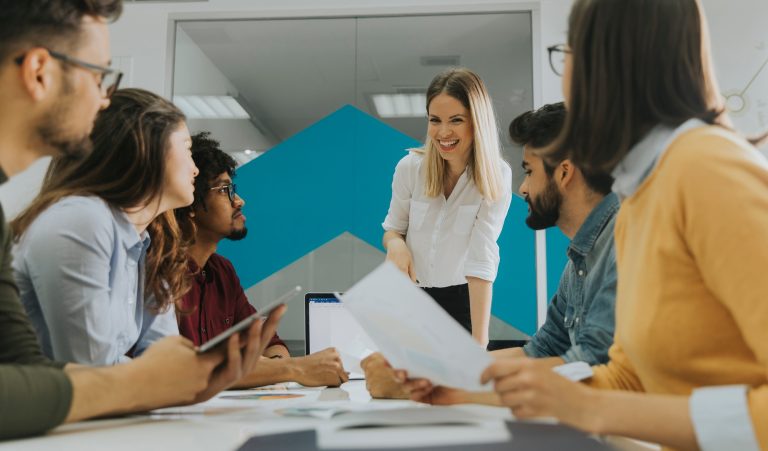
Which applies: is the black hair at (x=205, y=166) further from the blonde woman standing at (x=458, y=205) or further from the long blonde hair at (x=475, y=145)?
the long blonde hair at (x=475, y=145)

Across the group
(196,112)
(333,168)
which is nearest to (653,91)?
(333,168)

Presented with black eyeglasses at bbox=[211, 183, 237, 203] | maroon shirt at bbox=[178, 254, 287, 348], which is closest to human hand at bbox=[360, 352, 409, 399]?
maroon shirt at bbox=[178, 254, 287, 348]

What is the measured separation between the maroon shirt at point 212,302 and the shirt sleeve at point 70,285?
0.94 m

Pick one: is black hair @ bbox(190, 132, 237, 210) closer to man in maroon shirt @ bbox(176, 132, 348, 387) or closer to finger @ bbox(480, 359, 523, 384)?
man in maroon shirt @ bbox(176, 132, 348, 387)

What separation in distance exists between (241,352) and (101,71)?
56 cm

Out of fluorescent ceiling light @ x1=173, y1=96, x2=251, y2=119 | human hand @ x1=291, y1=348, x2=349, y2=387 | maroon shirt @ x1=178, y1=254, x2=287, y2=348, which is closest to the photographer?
human hand @ x1=291, y1=348, x2=349, y2=387

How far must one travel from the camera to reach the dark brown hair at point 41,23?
111 centimetres

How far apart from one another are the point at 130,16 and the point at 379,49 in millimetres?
1658

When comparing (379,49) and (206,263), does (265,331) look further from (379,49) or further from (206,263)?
(379,49)

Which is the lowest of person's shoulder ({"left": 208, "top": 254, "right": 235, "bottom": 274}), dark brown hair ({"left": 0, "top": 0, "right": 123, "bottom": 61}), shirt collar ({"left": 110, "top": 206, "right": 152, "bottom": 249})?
person's shoulder ({"left": 208, "top": 254, "right": 235, "bottom": 274})

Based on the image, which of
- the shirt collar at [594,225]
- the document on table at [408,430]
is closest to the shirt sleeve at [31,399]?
the document on table at [408,430]

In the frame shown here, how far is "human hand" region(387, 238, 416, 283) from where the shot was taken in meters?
2.68

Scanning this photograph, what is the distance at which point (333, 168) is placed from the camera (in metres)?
4.54

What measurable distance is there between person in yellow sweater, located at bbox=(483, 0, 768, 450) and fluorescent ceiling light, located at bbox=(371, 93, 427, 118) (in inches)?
134
